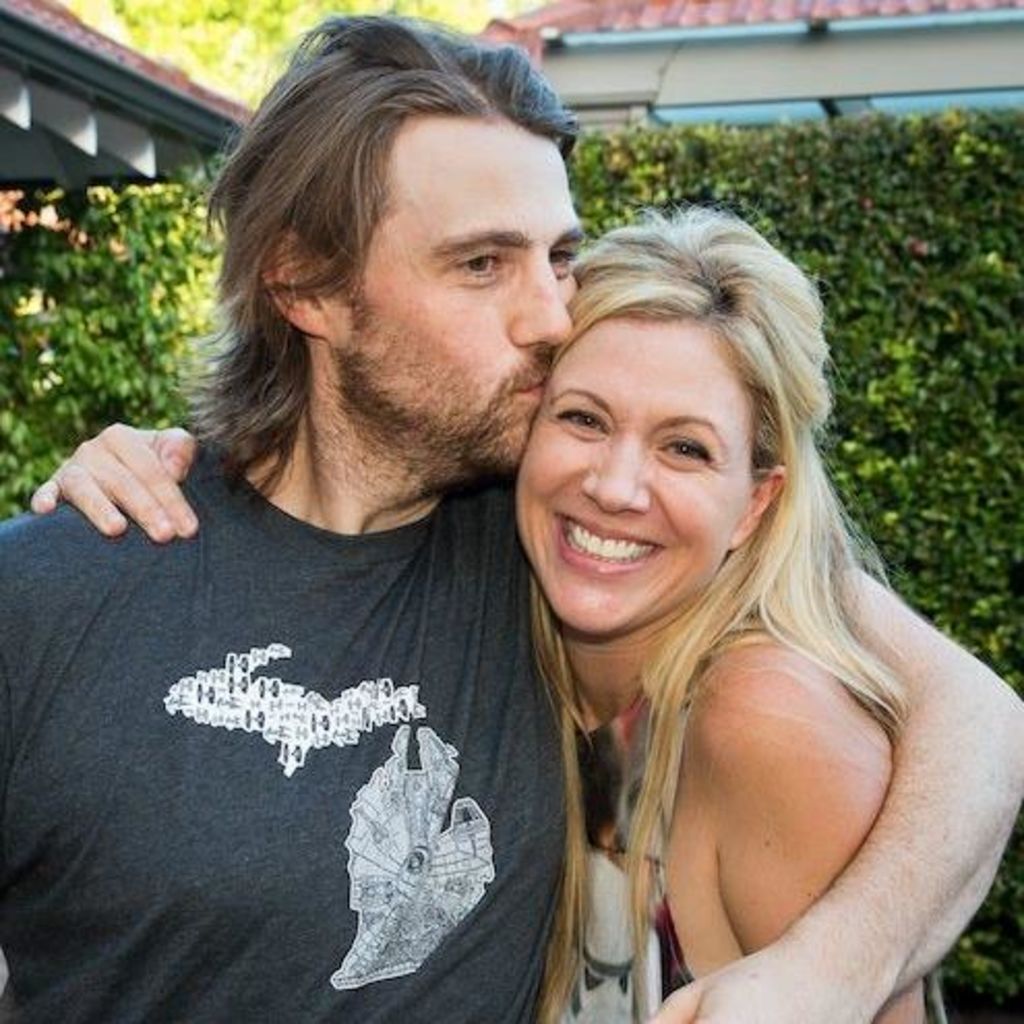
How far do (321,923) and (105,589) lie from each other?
1.80ft

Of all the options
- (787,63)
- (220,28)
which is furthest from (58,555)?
(220,28)

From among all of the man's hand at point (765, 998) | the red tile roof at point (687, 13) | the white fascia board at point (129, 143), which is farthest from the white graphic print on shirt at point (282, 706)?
the red tile roof at point (687, 13)

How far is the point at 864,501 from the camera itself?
6508mm

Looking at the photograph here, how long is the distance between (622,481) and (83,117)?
454 cm

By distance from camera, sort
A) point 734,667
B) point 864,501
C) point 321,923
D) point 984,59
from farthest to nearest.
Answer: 1. point 984,59
2. point 864,501
3. point 734,667
4. point 321,923

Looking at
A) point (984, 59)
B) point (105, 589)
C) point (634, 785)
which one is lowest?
point (634, 785)

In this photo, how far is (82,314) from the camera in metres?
7.37

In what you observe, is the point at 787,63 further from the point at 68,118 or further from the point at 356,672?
the point at 356,672

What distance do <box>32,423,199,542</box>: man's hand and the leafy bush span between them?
12.9 ft

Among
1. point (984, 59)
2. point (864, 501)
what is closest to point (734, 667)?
point (864, 501)

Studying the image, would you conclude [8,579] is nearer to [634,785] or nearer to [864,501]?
[634,785]

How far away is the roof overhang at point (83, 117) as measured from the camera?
5992 millimetres

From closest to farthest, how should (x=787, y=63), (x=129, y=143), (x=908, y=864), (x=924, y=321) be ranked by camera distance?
(x=908, y=864)
(x=924, y=321)
(x=129, y=143)
(x=787, y=63)

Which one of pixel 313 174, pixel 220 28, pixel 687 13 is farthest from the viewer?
pixel 220 28
